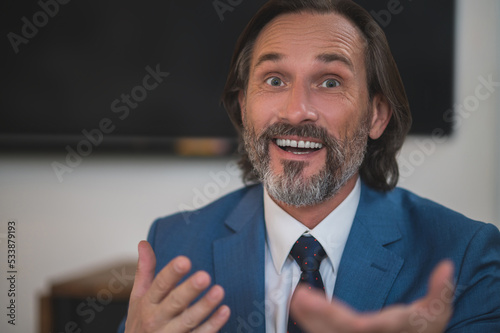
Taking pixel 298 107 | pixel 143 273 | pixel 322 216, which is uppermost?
pixel 298 107

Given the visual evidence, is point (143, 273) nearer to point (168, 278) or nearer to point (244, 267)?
point (168, 278)

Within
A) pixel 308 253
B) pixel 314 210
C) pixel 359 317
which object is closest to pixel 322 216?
pixel 314 210

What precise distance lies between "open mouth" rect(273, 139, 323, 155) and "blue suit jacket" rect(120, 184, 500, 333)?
0.74 feet

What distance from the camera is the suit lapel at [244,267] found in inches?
47.6

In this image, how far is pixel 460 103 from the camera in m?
2.23

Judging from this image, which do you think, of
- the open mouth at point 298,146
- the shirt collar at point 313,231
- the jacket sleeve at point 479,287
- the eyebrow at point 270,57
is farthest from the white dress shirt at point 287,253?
the eyebrow at point 270,57

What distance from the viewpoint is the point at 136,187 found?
2.24 meters

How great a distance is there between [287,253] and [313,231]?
0.30ft

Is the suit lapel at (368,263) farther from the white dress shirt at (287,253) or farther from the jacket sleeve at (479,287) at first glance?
the jacket sleeve at (479,287)

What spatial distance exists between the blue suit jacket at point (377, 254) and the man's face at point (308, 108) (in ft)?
0.50

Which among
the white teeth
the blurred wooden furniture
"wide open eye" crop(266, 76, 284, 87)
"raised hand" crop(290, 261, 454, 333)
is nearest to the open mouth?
the white teeth

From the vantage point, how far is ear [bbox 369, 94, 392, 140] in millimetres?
1410

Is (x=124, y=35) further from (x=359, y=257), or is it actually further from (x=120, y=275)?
(x=359, y=257)

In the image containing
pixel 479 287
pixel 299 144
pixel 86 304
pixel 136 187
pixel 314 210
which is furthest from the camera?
pixel 136 187
